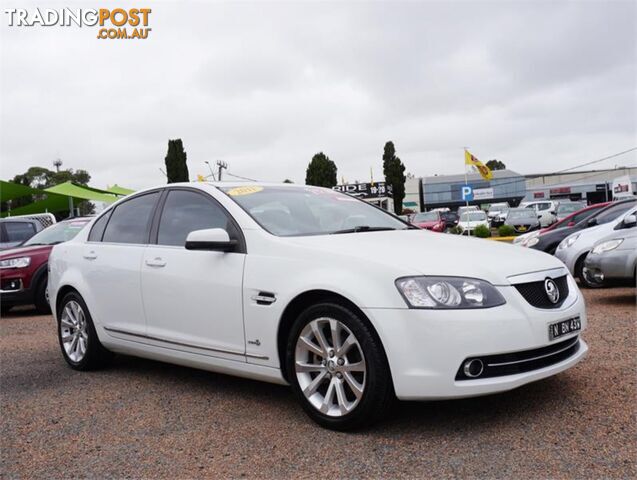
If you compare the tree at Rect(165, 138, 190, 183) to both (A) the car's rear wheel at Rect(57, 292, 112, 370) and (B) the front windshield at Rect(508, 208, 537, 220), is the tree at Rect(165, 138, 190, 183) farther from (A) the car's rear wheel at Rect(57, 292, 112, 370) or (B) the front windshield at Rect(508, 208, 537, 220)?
(A) the car's rear wheel at Rect(57, 292, 112, 370)

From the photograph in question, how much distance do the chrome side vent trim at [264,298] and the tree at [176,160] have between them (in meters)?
42.8

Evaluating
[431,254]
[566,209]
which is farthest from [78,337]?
[566,209]

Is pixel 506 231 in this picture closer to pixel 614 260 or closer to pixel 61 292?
pixel 614 260

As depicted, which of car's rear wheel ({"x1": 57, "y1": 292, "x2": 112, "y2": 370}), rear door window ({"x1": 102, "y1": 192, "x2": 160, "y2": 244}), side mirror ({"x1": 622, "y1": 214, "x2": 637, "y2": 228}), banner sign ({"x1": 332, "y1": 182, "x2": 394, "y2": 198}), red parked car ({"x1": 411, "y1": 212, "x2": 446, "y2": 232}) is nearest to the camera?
rear door window ({"x1": 102, "y1": 192, "x2": 160, "y2": 244})

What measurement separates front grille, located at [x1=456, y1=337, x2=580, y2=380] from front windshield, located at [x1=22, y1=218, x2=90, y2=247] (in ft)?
28.2

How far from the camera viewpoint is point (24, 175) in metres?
74.6

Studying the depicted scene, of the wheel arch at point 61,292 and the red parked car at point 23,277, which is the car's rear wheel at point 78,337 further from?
the red parked car at point 23,277

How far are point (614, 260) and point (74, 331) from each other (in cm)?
580

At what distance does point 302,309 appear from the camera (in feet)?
A: 12.4

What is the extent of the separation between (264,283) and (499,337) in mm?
1432

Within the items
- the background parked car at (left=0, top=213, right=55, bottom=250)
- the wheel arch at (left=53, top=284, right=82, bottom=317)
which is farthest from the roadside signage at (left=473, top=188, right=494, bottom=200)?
the wheel arch at (left=53, top=284, right=82, bottom=317)

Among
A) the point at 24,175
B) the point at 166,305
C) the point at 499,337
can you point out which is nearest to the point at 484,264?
the point at 499,337

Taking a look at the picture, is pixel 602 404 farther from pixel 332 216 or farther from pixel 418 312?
pixel 332 216

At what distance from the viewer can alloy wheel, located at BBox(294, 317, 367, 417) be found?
3.51 meters
